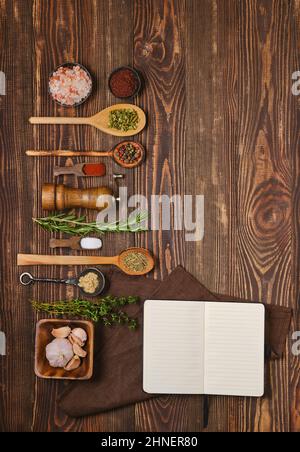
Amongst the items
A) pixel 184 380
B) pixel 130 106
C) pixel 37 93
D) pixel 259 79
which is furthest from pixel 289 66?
pixel 184 380

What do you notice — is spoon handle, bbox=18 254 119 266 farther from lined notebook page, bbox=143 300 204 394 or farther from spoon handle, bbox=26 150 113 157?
spoon handle, bbox=26 150 113 157

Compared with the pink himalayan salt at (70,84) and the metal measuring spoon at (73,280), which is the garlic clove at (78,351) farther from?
the pink himalayan salt at (70,84)

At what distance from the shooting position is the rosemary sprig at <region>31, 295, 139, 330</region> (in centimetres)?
247

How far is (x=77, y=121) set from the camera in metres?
2.53

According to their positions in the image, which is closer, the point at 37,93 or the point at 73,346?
the point at 73,346

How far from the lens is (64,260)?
251cm

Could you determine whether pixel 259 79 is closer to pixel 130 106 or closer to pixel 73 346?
pixel 130 106

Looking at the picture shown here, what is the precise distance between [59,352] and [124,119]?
1.09 metres

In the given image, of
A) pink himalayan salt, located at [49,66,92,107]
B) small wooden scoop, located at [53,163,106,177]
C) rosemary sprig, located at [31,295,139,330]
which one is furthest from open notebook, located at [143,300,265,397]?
pink himalayan salt, located at [49,66,92,107]

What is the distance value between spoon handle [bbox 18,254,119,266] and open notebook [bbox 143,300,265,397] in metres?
0.27

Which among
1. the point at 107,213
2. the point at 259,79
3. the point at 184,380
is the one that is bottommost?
the point at 184,380

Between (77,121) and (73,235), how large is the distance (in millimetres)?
532

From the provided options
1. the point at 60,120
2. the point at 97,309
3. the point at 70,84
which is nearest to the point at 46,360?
the point at 97,309

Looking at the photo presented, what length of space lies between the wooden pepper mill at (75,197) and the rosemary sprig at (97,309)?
43 centimetres
